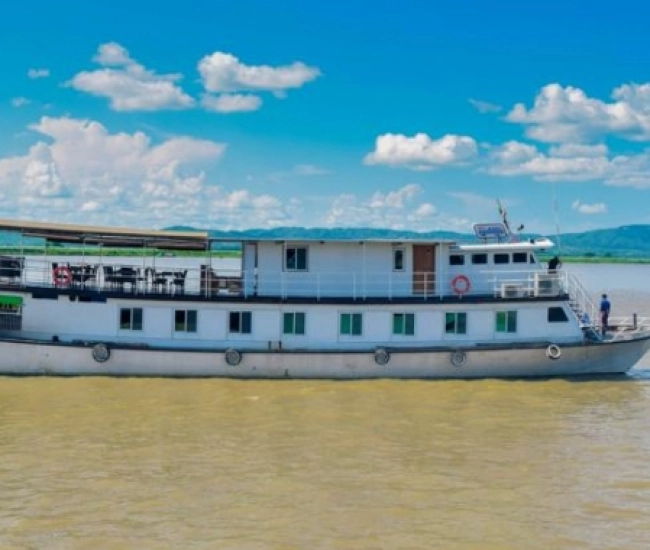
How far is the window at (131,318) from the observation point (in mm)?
23234

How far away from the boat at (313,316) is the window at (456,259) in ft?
0.10

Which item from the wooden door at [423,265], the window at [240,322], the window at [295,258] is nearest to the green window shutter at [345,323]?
the window at [295,258]

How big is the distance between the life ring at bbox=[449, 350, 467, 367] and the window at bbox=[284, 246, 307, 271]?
514cm

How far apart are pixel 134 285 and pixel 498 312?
10984mm

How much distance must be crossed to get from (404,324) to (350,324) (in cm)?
159

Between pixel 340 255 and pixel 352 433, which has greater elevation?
pixel 340 255

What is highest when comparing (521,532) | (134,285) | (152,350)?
(134,285)

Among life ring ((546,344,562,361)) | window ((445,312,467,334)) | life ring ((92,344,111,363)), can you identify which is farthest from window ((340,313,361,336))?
life ring ((92,344,111,363))

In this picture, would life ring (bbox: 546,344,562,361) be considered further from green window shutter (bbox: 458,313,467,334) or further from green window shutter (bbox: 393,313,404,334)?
green window shutter (bbox: 393,313,404,334)

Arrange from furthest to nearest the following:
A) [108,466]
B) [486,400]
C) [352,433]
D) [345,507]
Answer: [486,400]
[352,433]
[108,466]
[345,507]

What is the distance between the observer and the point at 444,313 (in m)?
23.3

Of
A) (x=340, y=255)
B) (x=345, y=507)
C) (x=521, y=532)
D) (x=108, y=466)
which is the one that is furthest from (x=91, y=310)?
(x=521, y=532)

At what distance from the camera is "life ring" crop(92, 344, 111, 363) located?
22312 mm

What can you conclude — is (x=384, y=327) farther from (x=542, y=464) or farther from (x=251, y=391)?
(x=542, y=464)
